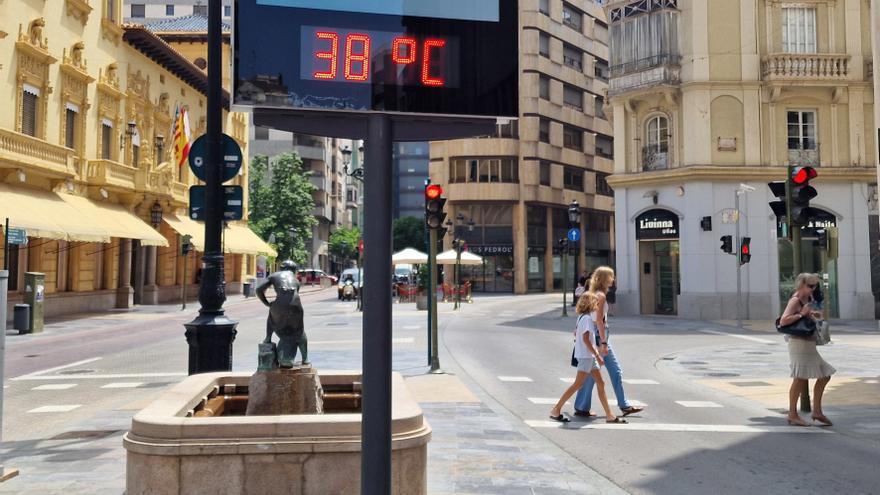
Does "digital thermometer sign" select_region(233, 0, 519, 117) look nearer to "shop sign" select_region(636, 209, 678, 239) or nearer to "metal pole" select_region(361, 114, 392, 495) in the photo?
"metal pole" select_region(361, 114, 392, 495)

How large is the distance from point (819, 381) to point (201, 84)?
3635 cm

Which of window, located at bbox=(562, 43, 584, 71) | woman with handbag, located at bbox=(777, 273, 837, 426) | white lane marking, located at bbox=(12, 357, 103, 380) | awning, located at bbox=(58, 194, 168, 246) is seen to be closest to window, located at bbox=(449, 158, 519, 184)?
window, located at bbox=(562, 43, 584, 71)

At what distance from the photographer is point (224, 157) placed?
756 cm

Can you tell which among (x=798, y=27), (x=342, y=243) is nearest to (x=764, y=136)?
(x=798, y=27)

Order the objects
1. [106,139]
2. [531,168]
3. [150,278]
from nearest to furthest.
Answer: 1. [106,139]
2. [150,278]
3. [531,168]

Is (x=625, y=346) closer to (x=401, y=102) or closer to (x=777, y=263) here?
(x=777, y=263)

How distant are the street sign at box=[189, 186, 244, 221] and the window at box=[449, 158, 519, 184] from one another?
43.5 meters

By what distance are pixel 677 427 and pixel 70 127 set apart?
24831 millimetres

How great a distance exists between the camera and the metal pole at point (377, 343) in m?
2.61

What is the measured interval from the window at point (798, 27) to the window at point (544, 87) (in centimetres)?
2574

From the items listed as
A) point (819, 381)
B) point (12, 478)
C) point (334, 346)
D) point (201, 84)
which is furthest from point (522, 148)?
point (12, 478)

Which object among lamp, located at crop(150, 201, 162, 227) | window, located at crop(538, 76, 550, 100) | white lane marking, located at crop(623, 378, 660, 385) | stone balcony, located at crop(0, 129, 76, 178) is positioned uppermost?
window, located at crop(538, 76, 550, 100)

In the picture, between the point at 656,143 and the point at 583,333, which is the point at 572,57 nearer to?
the point at 656,143

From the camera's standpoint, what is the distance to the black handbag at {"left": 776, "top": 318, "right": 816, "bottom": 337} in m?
8.05
